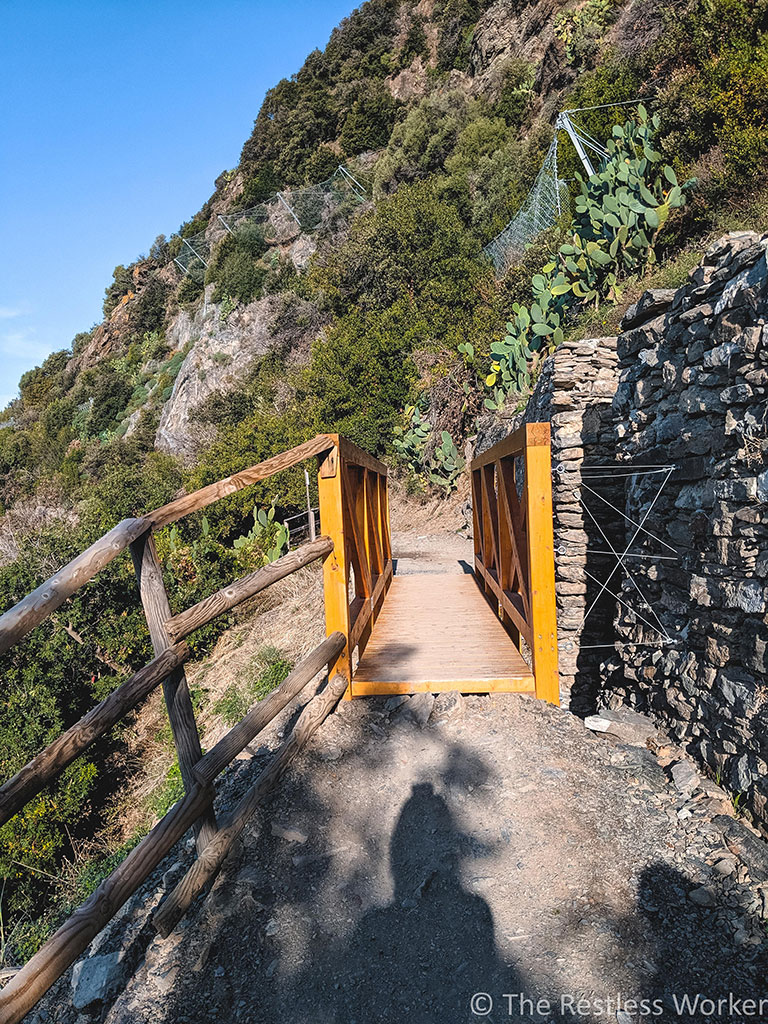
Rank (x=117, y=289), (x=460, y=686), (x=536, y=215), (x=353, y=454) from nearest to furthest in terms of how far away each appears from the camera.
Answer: (x=460, y=686) → (x=353, y=454) → (x=536, y=215) → (x=117, y=289)

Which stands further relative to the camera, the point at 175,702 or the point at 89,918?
the point at 175,702

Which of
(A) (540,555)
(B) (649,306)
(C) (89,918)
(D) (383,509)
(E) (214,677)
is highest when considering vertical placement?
(B) (649,306)

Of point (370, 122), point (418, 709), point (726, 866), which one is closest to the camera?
point (726, 866)

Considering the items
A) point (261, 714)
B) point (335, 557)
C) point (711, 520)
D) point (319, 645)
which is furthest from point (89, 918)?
point (711, 520)

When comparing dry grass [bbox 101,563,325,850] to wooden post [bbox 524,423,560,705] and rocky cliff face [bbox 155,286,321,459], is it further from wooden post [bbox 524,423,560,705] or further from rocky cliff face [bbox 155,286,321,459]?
rocky cliff face [bbox 155,286,321,459]

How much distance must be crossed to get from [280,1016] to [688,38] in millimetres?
15638

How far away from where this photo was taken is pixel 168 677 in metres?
1.88

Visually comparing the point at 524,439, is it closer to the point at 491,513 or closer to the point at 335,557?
the point at 335,557

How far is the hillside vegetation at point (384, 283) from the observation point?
828cm

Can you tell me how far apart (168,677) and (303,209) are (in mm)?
34257

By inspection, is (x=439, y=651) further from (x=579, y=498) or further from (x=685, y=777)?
(x=579, y=498)

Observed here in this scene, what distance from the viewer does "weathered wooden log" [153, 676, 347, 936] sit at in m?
1.82

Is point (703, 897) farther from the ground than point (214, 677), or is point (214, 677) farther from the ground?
point (703, 897)

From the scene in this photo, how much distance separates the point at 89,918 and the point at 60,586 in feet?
2.72
